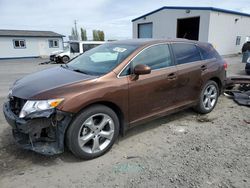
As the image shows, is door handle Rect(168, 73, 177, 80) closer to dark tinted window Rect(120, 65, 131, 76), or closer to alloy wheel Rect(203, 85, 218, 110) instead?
dark tinted window Rect(120, 65, 131, 76)

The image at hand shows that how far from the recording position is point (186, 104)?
4.32 meters

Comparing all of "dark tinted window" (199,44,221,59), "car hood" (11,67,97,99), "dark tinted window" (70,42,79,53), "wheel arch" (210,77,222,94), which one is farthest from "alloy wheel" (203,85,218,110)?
"dark tinted window" (70,42,79,53)

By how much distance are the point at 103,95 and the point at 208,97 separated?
9.21 feet

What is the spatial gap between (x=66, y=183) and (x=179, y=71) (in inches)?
105

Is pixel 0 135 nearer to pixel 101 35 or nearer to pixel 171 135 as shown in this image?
pixel 171 135

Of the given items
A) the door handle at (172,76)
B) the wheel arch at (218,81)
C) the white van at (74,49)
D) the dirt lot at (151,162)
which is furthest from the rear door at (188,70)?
the white van at (74,49)

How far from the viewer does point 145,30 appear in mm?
22562

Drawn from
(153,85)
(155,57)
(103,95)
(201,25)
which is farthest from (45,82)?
(201,25)

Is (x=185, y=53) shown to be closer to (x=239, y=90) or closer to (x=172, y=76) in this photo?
(x=172, y=76)

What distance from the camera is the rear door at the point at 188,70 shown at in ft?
13.4

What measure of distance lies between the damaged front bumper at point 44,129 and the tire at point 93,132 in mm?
120

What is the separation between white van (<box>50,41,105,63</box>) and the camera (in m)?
17.8

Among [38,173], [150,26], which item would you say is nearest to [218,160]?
[38,173]

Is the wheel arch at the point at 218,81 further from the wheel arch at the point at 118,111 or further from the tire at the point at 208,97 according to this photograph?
the wheel arch at the point at 118,111
